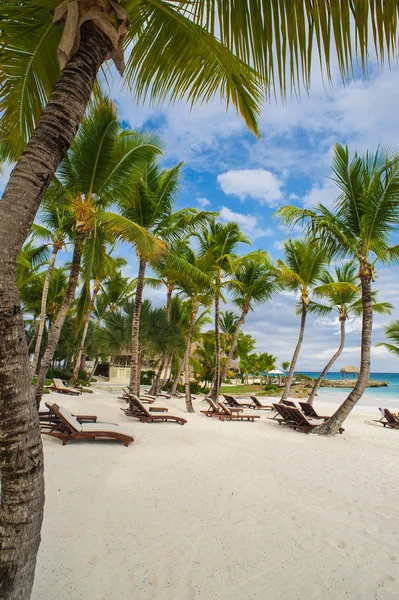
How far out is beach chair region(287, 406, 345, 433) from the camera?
436 inches

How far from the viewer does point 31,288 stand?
2469 centimetres

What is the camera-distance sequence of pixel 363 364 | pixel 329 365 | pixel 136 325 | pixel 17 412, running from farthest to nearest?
pixel 329 365
pixel 136 325
pixel 363 364
pixel 17 412

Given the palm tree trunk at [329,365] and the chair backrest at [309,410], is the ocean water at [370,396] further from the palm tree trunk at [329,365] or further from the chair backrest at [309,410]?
Result: the chair backrest at [309,410]

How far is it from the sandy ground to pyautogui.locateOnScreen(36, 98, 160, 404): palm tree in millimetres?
3498

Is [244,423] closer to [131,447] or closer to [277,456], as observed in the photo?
[277,456]

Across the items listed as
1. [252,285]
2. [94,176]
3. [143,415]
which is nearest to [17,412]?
[94,176]

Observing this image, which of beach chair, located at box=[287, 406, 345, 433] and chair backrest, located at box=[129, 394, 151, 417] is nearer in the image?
chair backrest, located at box=[129, 394, 151, 417]

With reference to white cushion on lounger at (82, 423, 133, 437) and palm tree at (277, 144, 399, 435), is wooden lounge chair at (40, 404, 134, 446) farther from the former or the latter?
palm tree at (277, 144, 399, 435)

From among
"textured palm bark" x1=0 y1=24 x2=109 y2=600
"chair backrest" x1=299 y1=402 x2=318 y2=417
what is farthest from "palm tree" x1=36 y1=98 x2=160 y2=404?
"chair backrest" x1=299 y1=402 x2=318 y2=417

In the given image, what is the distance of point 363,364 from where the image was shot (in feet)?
34.0

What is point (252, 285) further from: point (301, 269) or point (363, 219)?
point (363, 219)

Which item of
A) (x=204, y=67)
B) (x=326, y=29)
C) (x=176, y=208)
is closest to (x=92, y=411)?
Result: (x=176, y=208)

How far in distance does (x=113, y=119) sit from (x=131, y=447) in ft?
24.5

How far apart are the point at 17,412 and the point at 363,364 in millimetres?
10545
